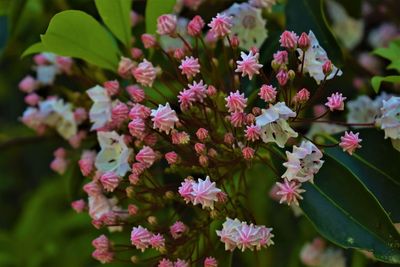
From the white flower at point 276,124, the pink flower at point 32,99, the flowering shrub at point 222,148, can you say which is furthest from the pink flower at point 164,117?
the pink flower at point 32,99

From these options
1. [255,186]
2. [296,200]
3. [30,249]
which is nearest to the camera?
[296,200]

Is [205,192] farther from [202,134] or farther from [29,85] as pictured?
[29,85]

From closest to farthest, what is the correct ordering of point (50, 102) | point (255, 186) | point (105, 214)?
point (105, 214) → point (50, 102) → point (255, 186)

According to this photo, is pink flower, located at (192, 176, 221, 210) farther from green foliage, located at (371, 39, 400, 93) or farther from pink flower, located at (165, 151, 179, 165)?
green foliage, located at (371, 39, 400, 93)

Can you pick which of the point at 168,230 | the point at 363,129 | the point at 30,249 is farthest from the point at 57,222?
the point at 363,129

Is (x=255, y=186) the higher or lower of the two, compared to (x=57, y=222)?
higher

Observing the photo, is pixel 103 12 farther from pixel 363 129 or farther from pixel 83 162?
pixel 363 129
